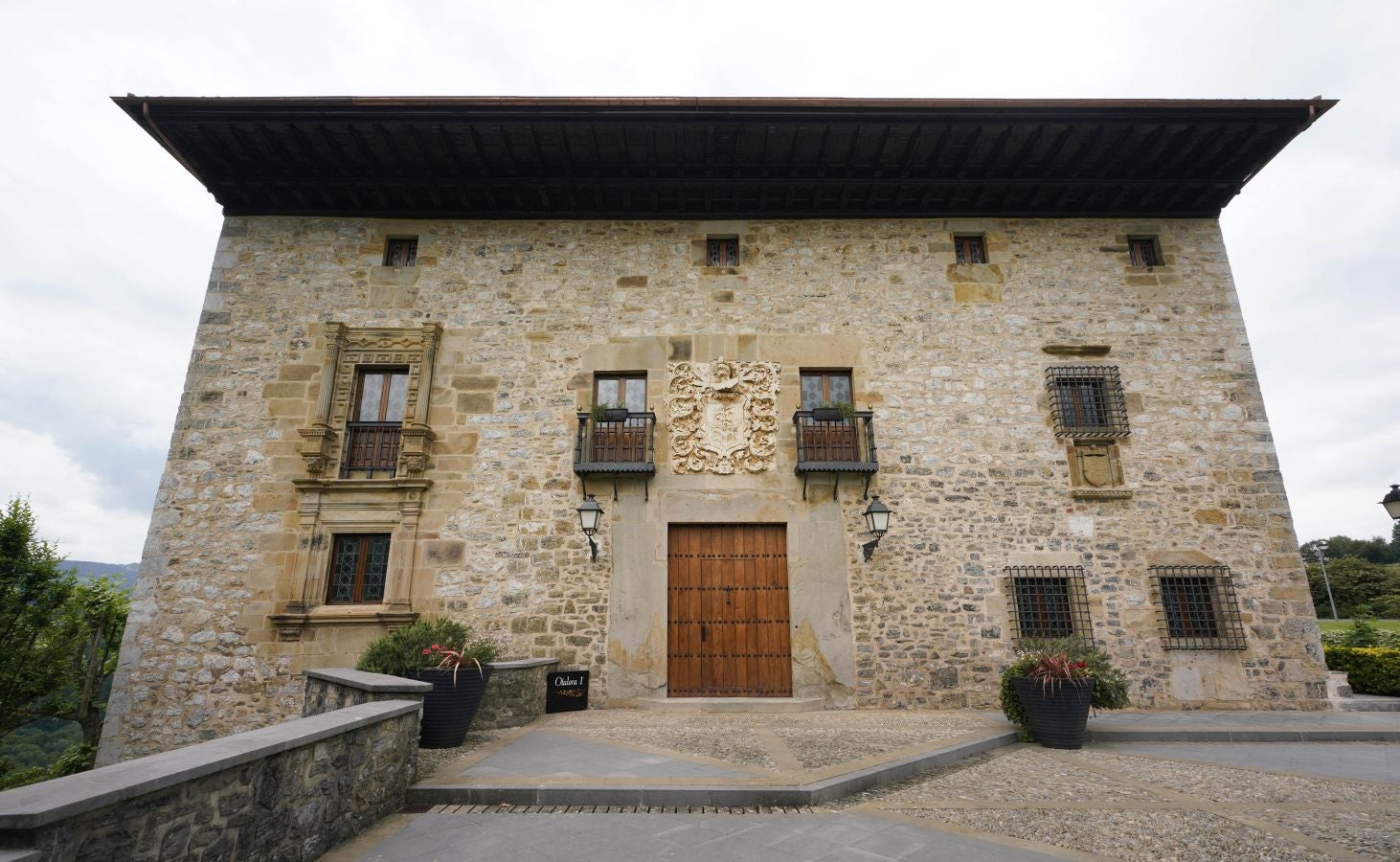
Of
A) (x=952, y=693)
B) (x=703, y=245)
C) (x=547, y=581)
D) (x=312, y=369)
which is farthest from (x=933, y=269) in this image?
(x=312, y=369)

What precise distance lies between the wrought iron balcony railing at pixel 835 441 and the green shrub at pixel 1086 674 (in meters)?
3.14

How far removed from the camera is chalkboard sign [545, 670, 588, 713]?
781cm

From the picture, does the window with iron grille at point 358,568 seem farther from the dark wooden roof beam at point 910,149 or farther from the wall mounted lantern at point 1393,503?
the wall mounted lantern at point 1393,503

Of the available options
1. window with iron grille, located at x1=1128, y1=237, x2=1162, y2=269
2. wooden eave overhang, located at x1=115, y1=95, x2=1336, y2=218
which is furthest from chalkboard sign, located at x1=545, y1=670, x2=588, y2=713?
window with iron grille, located at x1=1128, y1=237, x2=1162, y2=269

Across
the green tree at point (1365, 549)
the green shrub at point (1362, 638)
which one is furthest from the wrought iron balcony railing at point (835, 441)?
the green tree at point (1365, 549)

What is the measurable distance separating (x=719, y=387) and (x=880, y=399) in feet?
8.28

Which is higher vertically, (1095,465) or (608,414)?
(608,414)

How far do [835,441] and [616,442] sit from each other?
3324 mm

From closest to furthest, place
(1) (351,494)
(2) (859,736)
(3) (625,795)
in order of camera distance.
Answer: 1. (3) (625,795)
2. (2) (859,736)
3. (1) (351,494)

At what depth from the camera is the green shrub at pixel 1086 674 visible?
20.1 feet

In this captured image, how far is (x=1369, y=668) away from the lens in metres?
8.69

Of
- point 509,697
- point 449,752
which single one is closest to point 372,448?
point 509,697

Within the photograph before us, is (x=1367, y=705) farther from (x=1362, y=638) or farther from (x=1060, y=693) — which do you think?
(x=1060, y=693)

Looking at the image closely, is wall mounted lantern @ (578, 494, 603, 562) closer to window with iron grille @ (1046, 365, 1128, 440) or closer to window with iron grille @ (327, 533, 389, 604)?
window with iron grille @ (327, 533, 389, 604)
